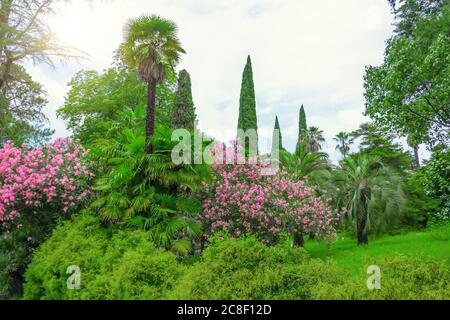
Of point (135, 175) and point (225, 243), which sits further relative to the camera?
point (135, 175)

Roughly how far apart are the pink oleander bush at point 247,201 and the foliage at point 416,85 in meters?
4.43

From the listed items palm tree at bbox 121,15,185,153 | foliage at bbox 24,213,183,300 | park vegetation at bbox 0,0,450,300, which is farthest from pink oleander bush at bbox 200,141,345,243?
foliage at bbox 24,213,183,300

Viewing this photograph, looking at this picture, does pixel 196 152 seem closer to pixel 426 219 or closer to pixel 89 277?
pixel 89 277

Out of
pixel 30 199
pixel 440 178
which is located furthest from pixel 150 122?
pixel 440 178

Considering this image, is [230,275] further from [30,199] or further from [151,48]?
[151,48]

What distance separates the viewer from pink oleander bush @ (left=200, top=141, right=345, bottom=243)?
1219 centimetres

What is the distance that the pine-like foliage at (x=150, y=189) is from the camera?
9289 mm

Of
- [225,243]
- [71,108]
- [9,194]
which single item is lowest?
[225,243]

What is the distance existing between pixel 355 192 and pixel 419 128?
10.3 m

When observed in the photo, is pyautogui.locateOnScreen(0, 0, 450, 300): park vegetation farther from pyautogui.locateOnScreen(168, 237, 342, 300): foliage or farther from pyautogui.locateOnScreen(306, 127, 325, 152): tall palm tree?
pyautogui.locateOnScreen(306, 127, 325, 152): tall palm tree

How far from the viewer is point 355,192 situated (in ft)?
76.9

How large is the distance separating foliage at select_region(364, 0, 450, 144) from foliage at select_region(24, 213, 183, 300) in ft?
31.6
